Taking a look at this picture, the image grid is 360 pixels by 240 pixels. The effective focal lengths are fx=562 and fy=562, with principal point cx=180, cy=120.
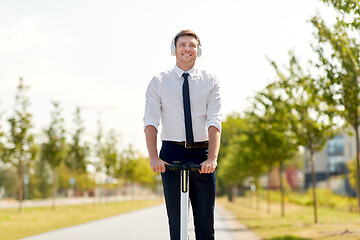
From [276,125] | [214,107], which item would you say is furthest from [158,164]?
[276,125]

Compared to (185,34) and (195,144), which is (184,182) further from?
(185,34)

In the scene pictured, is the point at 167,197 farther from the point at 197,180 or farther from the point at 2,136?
the point at 2,136

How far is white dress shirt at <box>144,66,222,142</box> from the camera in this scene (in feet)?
14.2

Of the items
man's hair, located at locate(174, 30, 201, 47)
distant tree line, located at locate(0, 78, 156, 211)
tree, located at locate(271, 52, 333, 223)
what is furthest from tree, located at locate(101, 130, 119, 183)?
man's hair, located at locate(174, 30, 201, 47)

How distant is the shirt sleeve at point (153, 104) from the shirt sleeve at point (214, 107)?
15.6 inches

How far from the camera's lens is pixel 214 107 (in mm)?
4391

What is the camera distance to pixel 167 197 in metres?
4.37

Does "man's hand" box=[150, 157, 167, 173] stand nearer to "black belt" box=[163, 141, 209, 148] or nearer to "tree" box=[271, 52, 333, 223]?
"black belt" box=[163, 141, 209, 148]

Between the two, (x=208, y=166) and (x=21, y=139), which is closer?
(x=208, y=166)

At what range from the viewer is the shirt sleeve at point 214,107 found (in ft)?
14.1

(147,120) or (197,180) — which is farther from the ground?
(147,120)

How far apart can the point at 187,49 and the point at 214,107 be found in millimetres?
509

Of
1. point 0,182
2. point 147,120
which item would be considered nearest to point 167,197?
point 147,120

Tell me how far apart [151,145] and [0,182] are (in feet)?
270
